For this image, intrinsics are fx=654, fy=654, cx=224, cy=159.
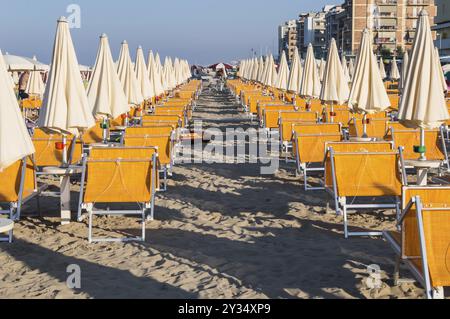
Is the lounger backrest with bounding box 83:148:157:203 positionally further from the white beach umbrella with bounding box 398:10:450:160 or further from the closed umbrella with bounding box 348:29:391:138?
the closed umbrella with bounding box 348:29:391:138

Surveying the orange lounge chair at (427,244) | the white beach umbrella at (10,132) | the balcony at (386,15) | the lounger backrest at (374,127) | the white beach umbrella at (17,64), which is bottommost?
the orange lounge chair at (427,244)

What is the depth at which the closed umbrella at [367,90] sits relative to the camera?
9.51m

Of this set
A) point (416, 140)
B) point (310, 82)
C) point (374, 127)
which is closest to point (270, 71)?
point (310, 82)

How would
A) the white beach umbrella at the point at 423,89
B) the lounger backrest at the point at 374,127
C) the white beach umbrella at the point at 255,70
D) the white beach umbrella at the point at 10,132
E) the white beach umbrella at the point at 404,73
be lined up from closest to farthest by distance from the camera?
the white beach umbrella at the point at 10,132
the white beach umbrella at the point at 423,89
the white beach umbrella at the point at 404,73
the lounger backrest at the point at 374,127
the white beach umbrella at the point at 255,70

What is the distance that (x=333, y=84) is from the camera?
11844 mm

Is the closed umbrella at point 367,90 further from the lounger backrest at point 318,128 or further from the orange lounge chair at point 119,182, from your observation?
the orange lounge chair at point 119,182

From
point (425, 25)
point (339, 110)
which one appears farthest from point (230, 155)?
point (425, 25)

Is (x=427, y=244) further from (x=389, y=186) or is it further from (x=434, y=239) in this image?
(x=389, y=186)

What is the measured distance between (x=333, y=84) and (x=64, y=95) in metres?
6.29

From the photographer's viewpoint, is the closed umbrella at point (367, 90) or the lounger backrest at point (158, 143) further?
the closed umbrella at point (367, 90)

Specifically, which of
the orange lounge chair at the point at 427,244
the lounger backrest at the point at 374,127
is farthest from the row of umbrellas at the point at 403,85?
the orange lounge chair at the point at 427,244

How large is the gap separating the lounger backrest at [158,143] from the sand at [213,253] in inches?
26.1

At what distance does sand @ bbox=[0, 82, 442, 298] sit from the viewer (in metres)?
4.55
